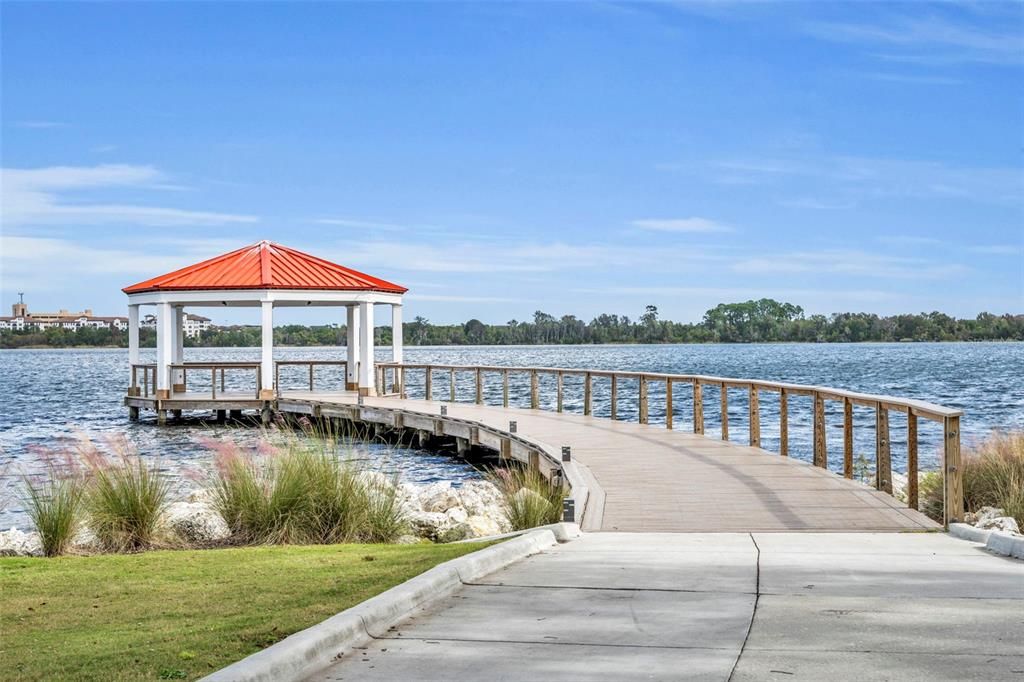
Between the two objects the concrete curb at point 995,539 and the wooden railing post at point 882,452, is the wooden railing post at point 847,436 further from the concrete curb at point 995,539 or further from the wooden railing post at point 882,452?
the concrete curb at point 995,539

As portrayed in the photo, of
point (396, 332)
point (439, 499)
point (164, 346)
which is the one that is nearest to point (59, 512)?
point (439, 499)

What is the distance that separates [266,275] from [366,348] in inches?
126

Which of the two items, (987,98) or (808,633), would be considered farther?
(987,98)

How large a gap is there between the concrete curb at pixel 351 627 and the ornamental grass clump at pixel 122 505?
4.53 meters

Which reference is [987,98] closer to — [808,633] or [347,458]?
[347,458]

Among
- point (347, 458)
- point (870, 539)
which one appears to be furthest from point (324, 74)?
point (870, 539)

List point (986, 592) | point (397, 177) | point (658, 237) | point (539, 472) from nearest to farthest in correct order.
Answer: point (986, 592), point (539, 472), point (397, 177), point (658, 237)

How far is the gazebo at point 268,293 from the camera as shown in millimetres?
28094

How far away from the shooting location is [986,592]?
5.82 metres

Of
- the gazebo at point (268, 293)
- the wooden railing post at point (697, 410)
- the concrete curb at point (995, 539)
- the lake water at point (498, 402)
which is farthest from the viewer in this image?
the gazebo at point (268, 293)

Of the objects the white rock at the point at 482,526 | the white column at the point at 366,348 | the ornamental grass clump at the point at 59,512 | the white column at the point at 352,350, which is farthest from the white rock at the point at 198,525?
the white column at the point at 352,350

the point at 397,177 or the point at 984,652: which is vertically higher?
the point at 397,177

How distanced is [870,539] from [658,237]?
229ft

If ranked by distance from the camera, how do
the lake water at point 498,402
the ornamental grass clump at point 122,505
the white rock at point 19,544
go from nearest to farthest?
the ornamental grass clump at point 122,505, the white rock at point 19,544, the lake water at point 498,402
